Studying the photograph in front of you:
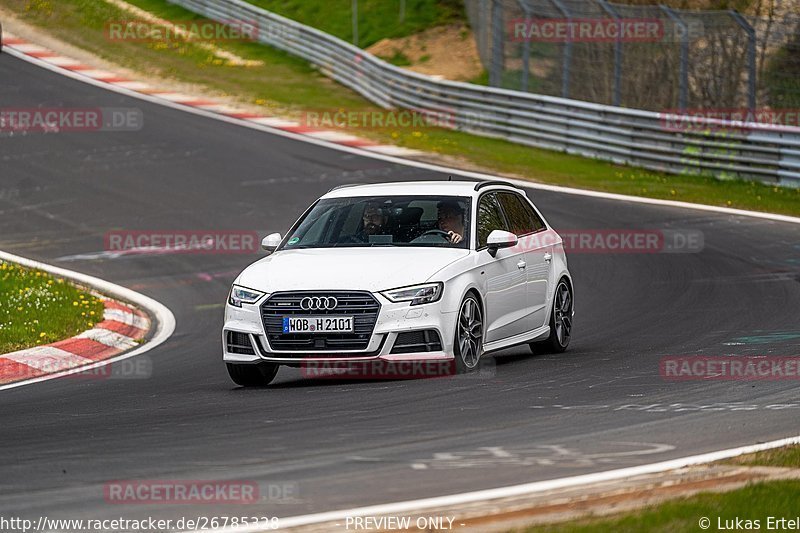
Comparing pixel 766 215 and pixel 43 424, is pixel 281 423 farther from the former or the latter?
pixel 766 215

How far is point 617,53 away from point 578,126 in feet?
5.18

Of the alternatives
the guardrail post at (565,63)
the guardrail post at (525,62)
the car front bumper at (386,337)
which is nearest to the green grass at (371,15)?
the guardrail post at (525,62)

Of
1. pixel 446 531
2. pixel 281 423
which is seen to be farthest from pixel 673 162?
pixel 446 531

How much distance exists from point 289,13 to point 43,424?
36.6 meters

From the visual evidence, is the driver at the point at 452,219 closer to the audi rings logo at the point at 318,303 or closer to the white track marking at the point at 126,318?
the audi rings logo at the point at 318,303

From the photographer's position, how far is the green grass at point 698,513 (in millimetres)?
5730

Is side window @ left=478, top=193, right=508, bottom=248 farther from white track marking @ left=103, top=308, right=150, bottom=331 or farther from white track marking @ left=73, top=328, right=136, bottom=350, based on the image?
white track marking @ left=103, top=308, right=150, bottom=331

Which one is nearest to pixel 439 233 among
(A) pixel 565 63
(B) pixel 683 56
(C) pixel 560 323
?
(C) pixel 560 323

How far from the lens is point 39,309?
588 inches

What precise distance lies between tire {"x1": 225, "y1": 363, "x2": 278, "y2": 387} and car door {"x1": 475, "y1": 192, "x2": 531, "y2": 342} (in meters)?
1.72

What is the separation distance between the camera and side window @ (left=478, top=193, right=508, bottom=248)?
1164cm

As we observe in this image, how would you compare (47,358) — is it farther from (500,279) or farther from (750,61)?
(750,61)

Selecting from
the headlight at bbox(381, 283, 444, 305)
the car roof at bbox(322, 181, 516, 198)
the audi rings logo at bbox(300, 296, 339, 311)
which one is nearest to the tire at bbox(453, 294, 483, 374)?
the headlight at bbox(381, 283, 444, 305)

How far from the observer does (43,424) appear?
9133 millimetres
